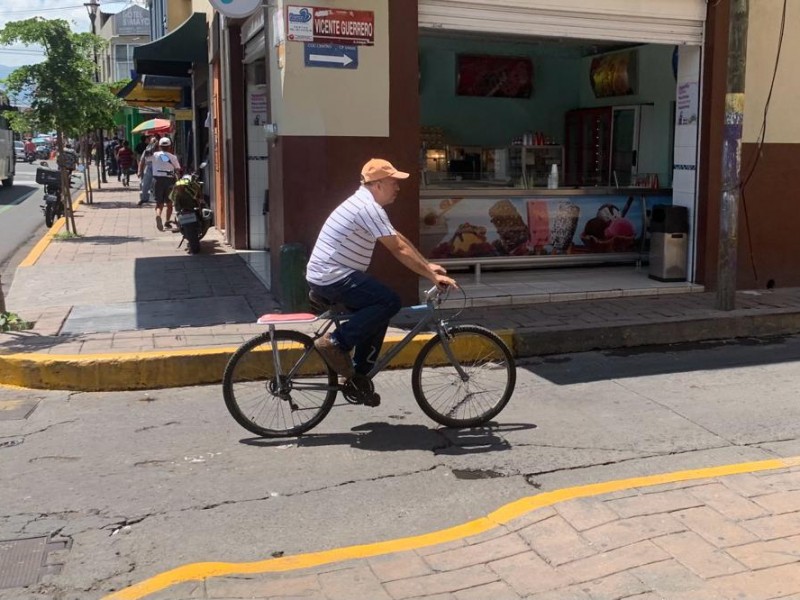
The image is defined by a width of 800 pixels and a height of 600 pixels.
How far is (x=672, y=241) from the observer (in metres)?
9.95

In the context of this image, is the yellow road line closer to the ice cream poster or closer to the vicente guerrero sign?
the vicente guerrero sign

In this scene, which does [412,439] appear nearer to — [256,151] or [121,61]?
[256,151]

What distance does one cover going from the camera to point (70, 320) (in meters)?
8.07

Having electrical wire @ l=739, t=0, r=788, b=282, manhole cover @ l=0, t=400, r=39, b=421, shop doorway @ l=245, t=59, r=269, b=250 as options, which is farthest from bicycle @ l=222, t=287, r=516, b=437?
shop doorway @ l=245, t=59, r=269, b=250

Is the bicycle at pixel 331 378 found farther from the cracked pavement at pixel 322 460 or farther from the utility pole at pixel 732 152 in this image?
the utility pole at pixel 732 152

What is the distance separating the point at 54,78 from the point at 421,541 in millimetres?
12934

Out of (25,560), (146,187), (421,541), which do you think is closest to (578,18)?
(421,541)

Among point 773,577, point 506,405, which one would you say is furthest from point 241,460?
point 773,577

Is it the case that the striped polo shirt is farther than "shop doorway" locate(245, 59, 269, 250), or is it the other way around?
"shop doorway" locate(245, 59, 269, 250)

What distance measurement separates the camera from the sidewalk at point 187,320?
6.71 metres

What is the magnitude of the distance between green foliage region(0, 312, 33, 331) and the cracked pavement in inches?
44.4

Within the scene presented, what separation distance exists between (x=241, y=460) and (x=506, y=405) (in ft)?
6.47

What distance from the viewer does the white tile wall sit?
42.3 feet

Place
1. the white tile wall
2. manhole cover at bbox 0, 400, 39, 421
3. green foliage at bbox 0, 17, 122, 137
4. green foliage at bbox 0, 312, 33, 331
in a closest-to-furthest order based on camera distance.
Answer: manhole cover at bbox 0, 400, 39, 421 < green foliage at bbox 0, 312, 33, 331 < the white tile wall < green foliage at bbox 0, 17, 122, 137
